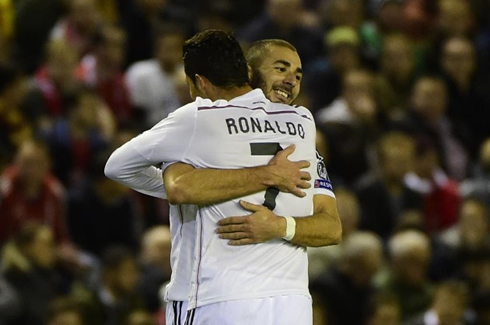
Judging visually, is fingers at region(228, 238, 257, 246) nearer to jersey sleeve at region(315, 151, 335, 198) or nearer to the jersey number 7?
the jersey number 7

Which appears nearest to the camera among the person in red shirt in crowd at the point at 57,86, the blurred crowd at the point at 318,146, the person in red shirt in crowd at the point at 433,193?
the blurred crowd at the point at 318,146

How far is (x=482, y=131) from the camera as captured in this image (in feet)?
41.9

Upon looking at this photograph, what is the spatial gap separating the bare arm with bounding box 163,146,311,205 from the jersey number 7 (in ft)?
0.15

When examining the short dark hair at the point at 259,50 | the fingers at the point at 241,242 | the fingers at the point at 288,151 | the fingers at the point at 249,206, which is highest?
the short dark hair at the point at 259,50

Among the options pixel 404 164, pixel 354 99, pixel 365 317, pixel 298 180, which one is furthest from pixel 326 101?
pixel 298 180

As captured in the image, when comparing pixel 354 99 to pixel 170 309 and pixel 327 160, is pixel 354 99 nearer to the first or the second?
pixel 327 160

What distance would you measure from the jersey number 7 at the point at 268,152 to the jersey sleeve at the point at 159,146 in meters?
0.29

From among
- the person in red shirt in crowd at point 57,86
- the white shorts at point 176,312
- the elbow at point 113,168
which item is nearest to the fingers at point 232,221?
the white shorts at point 176,312

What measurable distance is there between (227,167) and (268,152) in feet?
0.66

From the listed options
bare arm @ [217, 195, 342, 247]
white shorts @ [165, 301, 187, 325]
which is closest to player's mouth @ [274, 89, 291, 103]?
bare arm @ [217, 195, 342, 247]

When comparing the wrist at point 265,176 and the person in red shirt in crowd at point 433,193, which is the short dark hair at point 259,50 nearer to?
the wrist at point 265,176

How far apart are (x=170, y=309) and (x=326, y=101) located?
697 centimetres

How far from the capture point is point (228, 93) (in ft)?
18.8

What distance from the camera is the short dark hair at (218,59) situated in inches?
223
